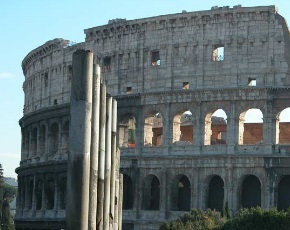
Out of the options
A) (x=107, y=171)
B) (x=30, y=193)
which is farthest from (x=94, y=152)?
(x=30, y=193)

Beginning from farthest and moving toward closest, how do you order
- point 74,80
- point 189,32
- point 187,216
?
point 189,32
point 187,216
point 74,80

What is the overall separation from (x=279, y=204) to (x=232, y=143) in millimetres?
4034

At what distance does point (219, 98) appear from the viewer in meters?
42.4

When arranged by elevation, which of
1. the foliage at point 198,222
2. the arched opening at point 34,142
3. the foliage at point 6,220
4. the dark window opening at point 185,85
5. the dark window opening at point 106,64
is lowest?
the foliage at point 6,220

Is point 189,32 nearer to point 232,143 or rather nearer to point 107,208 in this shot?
point 232,143

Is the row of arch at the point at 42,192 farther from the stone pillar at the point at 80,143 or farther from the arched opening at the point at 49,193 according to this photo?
the stone pillar at the point at 80,143

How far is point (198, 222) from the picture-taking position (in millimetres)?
33469

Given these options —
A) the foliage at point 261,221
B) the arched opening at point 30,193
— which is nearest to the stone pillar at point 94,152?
the foliage at point 261,221

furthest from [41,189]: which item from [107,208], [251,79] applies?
[107,208]

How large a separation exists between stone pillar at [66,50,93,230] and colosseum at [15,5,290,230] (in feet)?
92.0

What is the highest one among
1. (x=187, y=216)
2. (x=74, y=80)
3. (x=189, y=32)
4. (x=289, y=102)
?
(x=189, y=32)

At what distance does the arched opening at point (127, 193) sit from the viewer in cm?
4494

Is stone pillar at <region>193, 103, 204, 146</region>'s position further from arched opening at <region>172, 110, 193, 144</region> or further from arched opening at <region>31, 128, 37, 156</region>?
arched opening at <region>31, 128, 37, 156</region>

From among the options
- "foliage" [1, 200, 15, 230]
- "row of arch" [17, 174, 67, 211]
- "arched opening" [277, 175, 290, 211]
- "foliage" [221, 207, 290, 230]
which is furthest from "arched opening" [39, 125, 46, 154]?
"foliage" [221, 207, 290, 230]
